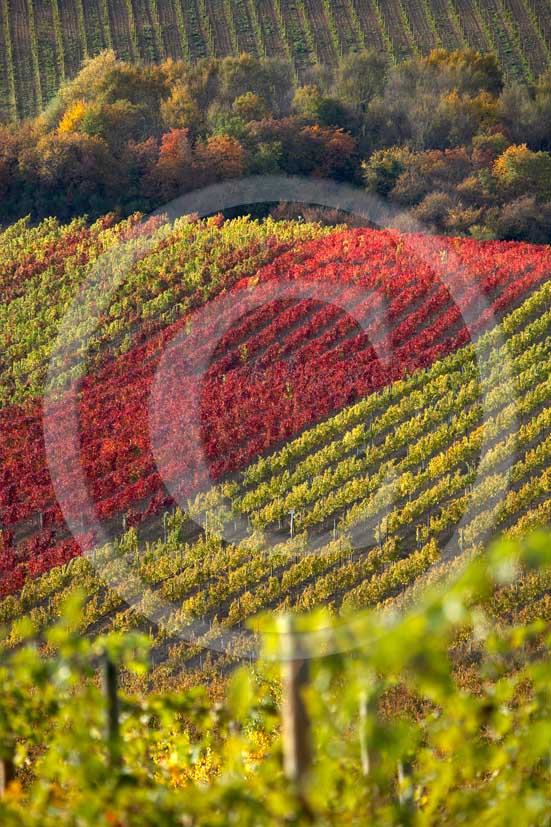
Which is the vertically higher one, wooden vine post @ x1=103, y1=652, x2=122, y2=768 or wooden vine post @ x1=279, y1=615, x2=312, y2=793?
wooden vine post @ x1=103, y1=652, x2=122, y2=768

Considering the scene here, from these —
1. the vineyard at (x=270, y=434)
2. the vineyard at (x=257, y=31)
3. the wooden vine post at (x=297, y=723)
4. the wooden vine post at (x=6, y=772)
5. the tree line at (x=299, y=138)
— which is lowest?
the wooden vine post at (x=297, y=723)

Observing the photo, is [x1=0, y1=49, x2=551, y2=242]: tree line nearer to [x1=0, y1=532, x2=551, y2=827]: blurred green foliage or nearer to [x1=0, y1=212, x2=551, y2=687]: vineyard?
[x1=0, y1=212, x2=551, y2=687]: vineyard

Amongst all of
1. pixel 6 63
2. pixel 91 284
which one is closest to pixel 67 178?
pixel 91 284

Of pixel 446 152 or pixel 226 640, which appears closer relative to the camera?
pixel 226 640

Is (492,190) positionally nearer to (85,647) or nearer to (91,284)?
(91,284)

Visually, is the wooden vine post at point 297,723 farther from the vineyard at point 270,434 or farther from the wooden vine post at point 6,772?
the vineyard at point 270,434

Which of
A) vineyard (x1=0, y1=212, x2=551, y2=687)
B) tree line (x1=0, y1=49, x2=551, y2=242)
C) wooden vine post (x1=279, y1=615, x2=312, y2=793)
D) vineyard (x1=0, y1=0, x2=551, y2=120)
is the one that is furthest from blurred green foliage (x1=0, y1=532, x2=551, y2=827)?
vineyard (x1=0, y1=0, x2=551, y2=120)

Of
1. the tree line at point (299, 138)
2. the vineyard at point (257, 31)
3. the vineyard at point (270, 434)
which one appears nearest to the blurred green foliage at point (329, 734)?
the vineyard at point (270, 434)
